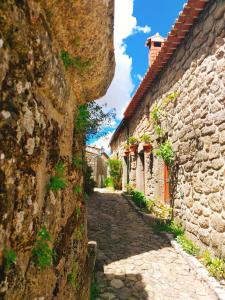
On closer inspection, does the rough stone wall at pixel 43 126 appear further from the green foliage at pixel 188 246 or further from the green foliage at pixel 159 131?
the green foliage at pixel 159 131

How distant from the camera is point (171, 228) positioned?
22.5ft

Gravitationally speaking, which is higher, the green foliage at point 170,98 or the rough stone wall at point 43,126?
the green foliage at point 170,98

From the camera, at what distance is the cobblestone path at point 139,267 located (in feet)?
13.4

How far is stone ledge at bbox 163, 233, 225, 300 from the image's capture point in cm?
398

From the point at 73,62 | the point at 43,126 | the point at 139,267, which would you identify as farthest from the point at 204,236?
the point at 43,126

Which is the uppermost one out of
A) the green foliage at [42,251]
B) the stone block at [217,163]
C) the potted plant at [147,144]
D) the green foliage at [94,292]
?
the potted plant at [147,144]

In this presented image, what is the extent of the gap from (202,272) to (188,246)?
108 cm

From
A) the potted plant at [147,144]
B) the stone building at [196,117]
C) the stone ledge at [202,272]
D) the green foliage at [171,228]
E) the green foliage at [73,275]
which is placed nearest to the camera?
the green foliage at [73,275]

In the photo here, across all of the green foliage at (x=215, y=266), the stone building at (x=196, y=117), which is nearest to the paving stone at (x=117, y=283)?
the green foliage at (x=215, y=266)

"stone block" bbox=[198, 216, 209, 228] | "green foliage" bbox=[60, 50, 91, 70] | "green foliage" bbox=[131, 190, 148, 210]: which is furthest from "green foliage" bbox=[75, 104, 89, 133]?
"green foliage" bbox=[131, 190, 148, 210]

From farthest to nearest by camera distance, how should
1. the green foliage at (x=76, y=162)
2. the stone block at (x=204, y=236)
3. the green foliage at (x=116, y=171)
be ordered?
the green foliage at (x=116, y=171) < the stone block at (x=204, y=236) < the green foliage at (x=76, y=162)

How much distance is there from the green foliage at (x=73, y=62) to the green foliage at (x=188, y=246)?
442cm

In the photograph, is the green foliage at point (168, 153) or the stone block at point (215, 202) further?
the green foliage at point (168, 153)

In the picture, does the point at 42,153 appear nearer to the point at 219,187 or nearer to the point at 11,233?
the point at 11,233
